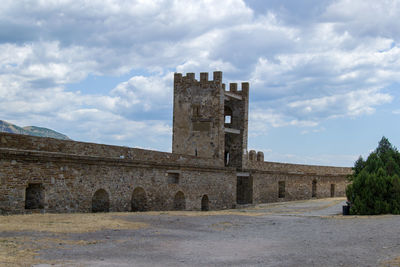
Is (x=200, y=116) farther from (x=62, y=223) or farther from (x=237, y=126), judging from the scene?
(x=62, y=223)

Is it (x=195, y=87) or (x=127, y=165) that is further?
(x=195, y=87)

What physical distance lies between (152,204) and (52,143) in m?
6.10

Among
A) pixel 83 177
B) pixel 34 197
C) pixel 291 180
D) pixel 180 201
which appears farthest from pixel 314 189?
pixel 34 197

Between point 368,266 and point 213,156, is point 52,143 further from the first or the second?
point 213,156

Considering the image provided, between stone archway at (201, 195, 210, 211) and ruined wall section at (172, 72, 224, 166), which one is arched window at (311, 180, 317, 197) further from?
stone archway at (201, 195, 210, 211)

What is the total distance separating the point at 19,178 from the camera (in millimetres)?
14281

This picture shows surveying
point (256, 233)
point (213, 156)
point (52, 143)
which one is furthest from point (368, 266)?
point (213, 156)

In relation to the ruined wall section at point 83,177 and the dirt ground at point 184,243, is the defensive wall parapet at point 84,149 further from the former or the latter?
the dirt ground at point 184,243

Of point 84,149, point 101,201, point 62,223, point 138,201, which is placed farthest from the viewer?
point 138,201

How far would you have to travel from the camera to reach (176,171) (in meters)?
22.7

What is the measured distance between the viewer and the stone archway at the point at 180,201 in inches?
910

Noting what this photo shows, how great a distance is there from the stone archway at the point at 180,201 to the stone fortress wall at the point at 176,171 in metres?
0.05

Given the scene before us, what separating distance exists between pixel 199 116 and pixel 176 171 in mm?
7647

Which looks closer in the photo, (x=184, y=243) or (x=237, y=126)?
(x=184, y=243)
